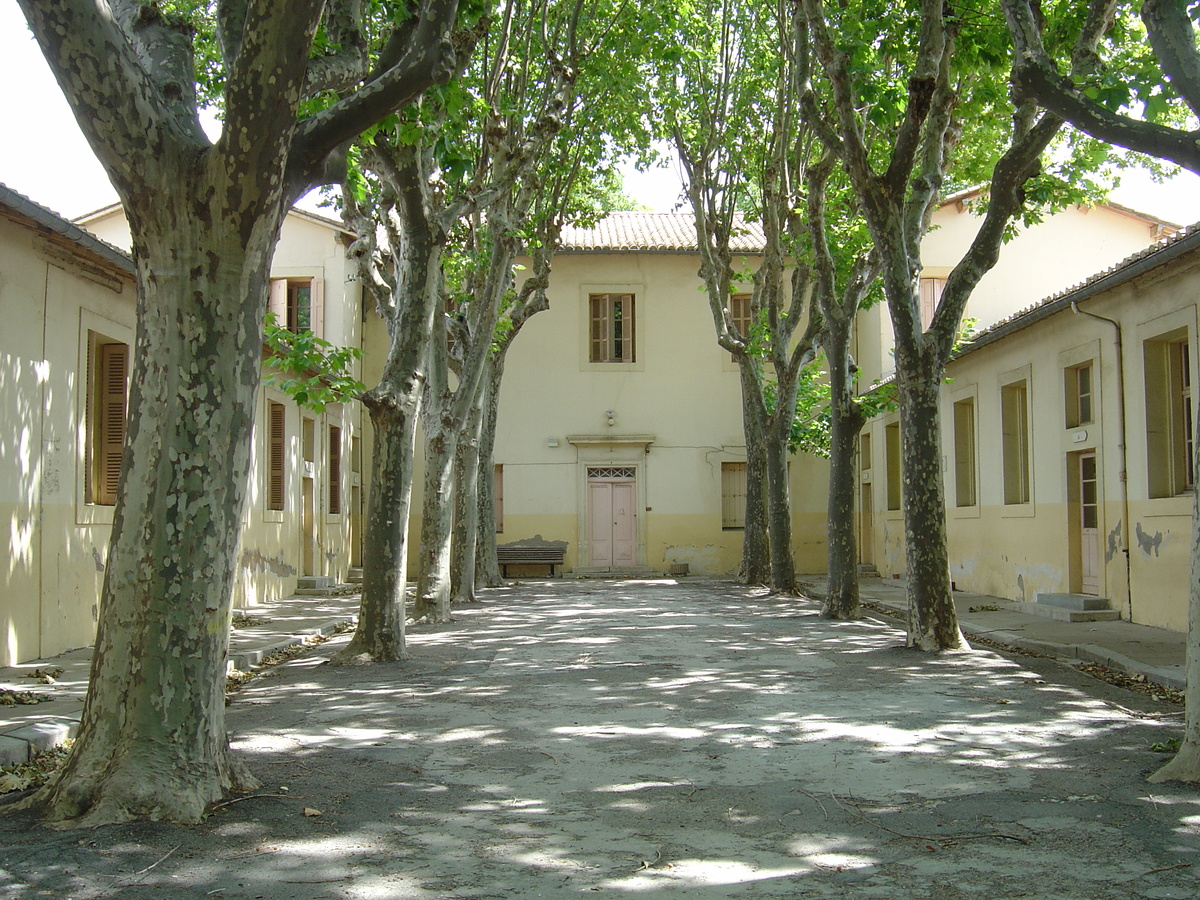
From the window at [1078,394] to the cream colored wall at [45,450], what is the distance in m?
12.4

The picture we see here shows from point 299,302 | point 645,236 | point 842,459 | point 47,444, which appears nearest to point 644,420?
point 645,236

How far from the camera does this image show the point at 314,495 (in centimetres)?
2136

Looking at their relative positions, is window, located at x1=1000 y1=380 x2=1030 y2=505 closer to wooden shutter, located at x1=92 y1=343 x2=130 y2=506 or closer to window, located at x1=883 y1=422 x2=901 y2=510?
window, located at x1=883 y1=422 x2=901 y2=510

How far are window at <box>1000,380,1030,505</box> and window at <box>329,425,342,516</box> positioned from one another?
13.2 m

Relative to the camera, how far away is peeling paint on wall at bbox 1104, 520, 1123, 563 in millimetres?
13656

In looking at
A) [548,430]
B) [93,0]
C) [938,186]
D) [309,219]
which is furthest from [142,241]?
[548,430]

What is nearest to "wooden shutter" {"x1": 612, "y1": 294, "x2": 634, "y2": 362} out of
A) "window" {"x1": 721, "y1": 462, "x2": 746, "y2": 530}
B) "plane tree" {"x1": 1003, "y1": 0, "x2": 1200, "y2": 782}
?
"window" {"x1": 721, "y1": 462, "x2": 746, "y2": 530}

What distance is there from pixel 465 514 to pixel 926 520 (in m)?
7.72

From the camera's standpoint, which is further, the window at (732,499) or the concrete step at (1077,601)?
the window at (732,499)

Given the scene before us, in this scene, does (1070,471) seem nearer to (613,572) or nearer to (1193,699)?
(1193,699)

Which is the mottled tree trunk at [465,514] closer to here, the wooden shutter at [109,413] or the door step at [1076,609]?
the wooden shutter at [109,413]

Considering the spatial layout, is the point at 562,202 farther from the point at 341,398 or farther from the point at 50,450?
the point at 50,450

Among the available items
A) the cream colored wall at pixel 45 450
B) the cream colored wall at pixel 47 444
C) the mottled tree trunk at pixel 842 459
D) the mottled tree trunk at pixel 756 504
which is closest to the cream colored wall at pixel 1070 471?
the mottled tree trunk at pixel 842 459

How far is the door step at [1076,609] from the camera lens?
44.4 ft
